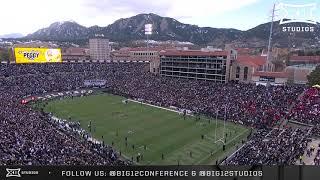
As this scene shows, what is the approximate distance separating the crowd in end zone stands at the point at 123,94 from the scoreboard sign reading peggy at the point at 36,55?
2346 mm

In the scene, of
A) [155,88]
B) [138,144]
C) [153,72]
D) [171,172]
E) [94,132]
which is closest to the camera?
[171,172]

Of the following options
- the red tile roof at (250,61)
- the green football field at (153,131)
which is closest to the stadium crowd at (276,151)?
the green football field at (153,131)

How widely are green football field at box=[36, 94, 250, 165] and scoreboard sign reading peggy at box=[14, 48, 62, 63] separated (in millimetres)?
19858

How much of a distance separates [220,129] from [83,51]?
90.5 m

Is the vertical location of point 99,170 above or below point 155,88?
above

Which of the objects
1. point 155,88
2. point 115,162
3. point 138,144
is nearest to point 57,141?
point 115,162

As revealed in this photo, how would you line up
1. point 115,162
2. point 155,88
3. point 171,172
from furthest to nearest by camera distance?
point 155,88 < point 115,162 < point 171,172

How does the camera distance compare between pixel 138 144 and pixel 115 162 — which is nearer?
pixel 115 162

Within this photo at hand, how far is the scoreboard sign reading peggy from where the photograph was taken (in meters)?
61.1

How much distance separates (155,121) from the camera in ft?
122

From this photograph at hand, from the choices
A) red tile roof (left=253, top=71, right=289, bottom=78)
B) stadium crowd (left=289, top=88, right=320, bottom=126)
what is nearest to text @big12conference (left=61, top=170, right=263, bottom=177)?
stadium crowd (left=289, top=88, right=320, bottom=126)

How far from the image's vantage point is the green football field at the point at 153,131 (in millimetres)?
26375

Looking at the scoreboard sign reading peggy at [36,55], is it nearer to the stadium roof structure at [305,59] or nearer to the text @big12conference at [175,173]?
the text @big12conference at [175,173]

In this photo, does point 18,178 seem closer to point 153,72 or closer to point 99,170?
point 99,170
